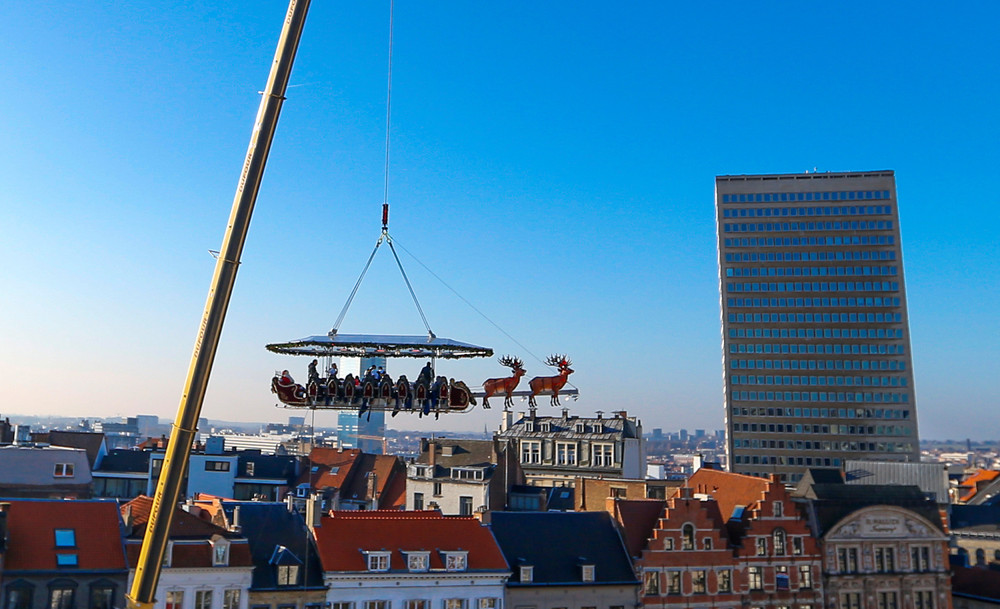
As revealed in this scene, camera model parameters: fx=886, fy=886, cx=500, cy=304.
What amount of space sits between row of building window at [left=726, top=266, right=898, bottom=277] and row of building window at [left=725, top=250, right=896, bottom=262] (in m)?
1.52

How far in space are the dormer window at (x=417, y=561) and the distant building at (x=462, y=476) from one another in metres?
33.2

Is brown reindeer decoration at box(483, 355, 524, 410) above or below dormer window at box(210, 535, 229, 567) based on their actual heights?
above

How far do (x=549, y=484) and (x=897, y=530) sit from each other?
148 feet

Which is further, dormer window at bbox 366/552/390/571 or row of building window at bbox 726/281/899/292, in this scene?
row of building window at bbox 726/281/899/292

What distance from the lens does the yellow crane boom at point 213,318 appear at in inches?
732

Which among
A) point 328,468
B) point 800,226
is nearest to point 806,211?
point 800,226

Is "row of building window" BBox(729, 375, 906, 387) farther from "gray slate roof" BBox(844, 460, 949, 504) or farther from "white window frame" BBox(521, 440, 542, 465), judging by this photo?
"gray slate roof" BBox(844, 460, 949, 504)

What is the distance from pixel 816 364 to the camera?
162 metres

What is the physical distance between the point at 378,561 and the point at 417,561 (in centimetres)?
214

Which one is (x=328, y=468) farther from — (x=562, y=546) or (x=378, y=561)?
(x=378, y=561)

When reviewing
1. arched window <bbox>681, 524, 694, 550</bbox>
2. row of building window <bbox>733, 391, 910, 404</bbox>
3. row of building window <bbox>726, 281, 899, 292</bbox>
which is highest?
row of building window <bbox>726, 281, 899, 292</bbox>

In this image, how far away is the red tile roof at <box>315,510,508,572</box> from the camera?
4816cm

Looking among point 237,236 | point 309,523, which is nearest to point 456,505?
point 309,523

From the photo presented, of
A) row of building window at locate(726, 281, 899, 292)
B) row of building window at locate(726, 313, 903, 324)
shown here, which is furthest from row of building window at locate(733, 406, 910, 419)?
row of building window at locate(726, 281, 899, 292)
